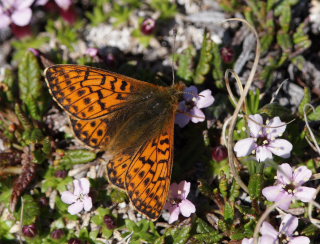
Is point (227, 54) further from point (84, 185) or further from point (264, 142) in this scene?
point (84, 185)

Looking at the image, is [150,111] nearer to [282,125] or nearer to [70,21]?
[282,125]

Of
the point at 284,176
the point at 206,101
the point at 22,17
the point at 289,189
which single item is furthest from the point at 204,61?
the point at 22,17

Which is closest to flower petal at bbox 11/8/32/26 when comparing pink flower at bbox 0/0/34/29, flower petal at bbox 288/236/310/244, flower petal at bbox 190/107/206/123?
pink flower at bbox 0/0/34/29

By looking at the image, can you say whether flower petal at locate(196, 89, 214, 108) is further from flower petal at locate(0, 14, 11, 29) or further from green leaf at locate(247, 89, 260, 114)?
flower petal at locate(0, 14, 11, 29)

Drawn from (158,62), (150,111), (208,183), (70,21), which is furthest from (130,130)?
(70,21)

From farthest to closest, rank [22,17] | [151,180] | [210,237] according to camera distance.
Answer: [22,17] → [210,237] → [151,180]

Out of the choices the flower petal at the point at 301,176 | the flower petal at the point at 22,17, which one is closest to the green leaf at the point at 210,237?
the flower petal at the point at 301,176

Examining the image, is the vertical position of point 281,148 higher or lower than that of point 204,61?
lower
